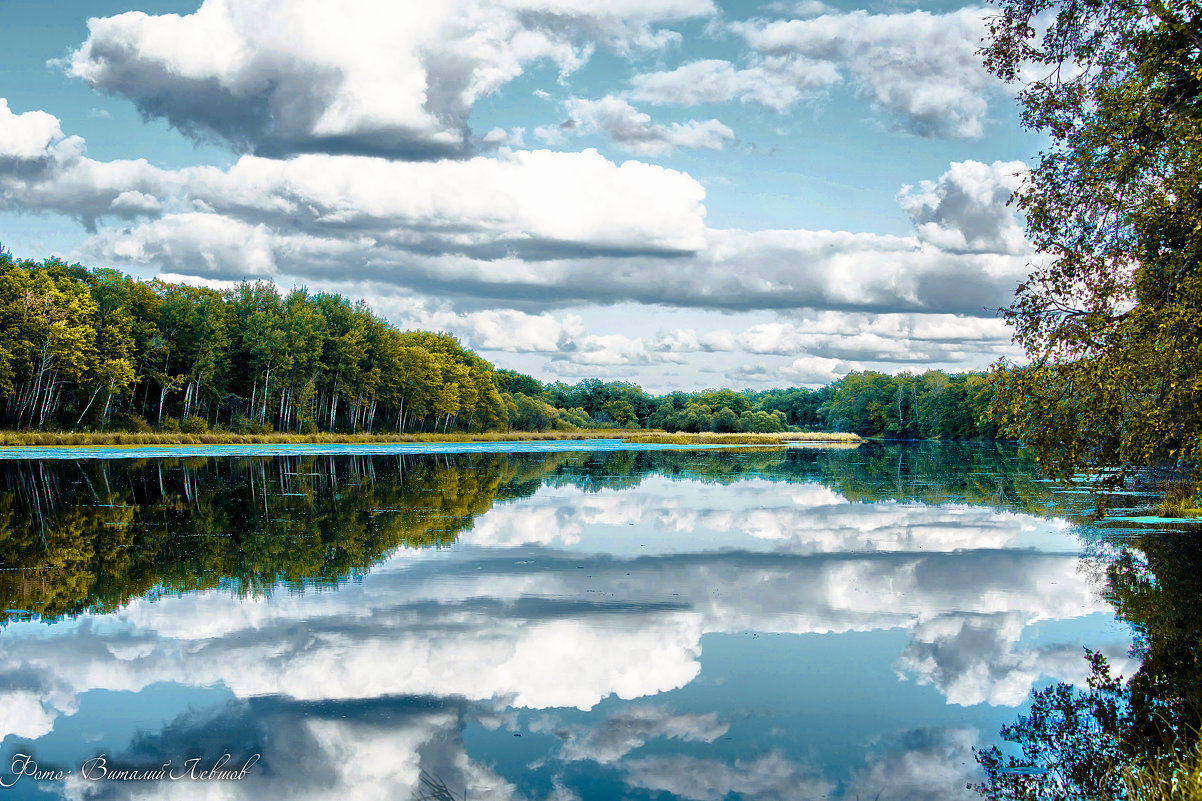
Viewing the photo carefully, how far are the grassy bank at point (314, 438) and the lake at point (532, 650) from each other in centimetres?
4324

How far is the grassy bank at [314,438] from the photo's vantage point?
202 feet

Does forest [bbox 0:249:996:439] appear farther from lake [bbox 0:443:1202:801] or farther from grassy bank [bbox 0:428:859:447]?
lake [bbox 0:443:1202:801]

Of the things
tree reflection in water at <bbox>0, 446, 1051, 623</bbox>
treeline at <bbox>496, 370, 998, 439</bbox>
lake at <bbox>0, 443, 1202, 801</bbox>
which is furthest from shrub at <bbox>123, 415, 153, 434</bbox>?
treeline at <bbox>496, 370, 998, 439</bbox>

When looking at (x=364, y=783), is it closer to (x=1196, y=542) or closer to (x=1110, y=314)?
(x=1110, y=314)

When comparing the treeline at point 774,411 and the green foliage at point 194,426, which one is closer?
the green foliage at point 194,426

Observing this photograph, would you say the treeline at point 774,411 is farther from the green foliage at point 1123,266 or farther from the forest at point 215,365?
the green foliage at point 1123,266

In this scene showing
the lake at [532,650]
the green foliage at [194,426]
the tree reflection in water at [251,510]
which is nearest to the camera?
the lake at [532,650]

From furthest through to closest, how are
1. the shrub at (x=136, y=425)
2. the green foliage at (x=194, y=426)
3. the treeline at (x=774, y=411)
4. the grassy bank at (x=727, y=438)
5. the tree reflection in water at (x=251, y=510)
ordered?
the treeline at (x=774, y=411) < the grassy bank at (x=727, y=438) < the green foliage at (x=194, y=426) < the shrub at (x=136, y=425) < the tree reflection in water at (x=251, y=510)

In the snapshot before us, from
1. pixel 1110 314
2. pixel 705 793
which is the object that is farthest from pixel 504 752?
pixel 1110 314

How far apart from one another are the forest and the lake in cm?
3587

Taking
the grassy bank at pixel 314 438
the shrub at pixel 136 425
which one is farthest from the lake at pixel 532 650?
the shrub at pixel 136 425

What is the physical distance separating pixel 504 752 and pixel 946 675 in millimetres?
5557

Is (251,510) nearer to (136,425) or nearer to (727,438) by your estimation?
(136,425)

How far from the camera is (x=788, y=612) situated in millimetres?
13633
